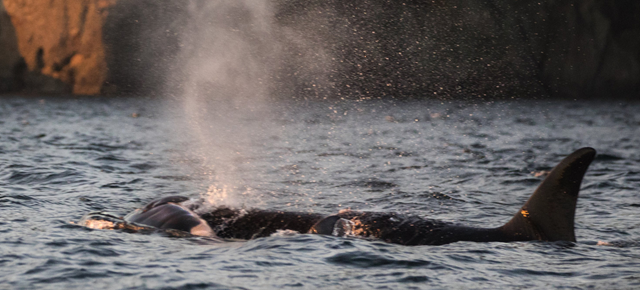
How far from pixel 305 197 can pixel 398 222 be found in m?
3.76

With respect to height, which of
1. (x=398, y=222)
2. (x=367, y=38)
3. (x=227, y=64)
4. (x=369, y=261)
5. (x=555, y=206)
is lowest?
(x=369, y=261)

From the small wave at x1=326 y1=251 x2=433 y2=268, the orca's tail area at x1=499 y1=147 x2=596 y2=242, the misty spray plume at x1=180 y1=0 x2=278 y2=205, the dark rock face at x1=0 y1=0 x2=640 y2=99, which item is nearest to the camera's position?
the small wave at x1=326 y1=251 x2=433 y2=268

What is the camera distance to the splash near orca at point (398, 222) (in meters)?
7.30

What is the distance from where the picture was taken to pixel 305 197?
11.7 metres

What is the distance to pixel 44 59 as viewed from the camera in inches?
2110

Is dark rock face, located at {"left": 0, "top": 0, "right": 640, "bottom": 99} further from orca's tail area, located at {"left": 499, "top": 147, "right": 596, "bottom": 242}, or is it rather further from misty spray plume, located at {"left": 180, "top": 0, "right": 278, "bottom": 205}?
orca's tail area, located at {"left": 499, "top": 147, "right": 596, "bottom": 242}

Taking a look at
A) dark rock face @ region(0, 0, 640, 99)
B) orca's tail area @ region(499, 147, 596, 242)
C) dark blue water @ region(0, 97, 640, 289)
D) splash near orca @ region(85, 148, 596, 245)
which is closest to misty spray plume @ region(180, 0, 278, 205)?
dark rock face @ region(0, 0, 640, 99)

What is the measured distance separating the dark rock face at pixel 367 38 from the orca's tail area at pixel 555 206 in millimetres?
43725

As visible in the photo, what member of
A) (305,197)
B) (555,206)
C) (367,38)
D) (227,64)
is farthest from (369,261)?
(227,64)

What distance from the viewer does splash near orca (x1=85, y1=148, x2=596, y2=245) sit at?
7.30 meters

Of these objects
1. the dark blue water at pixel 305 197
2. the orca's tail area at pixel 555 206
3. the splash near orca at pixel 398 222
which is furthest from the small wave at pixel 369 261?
the orca's tail area at pixel 555 206

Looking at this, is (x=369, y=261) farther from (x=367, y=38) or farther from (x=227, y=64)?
(x=227, y=64)

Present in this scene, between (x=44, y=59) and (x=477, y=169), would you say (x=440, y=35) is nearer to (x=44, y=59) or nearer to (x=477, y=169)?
(x=44, y=59)

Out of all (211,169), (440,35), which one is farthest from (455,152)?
(440,35)
